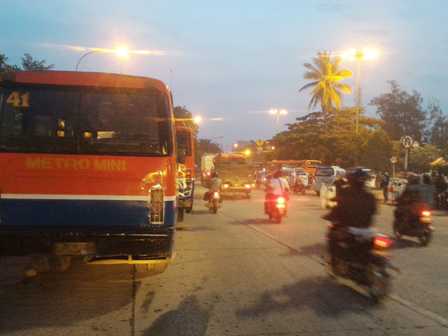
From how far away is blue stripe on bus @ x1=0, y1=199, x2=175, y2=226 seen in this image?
5.62m

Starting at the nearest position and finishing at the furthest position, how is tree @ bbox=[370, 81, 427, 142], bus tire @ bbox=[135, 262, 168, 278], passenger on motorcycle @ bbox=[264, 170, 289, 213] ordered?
bus tire @ bbox=[135, 262, 168, 278] < passenger on motorcycle @ bbox=[264, 170, 289, 213] < tree @ bbox=[370, 81, 427, 142]

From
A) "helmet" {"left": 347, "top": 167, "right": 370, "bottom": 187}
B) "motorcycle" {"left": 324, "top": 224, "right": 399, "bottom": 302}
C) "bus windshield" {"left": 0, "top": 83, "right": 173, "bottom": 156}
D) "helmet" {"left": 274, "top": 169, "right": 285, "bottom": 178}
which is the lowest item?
"motorcycle" {"left": 324, "top": 224, "right": 399, "bottom": 302}

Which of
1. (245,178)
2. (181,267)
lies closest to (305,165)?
(245,178)

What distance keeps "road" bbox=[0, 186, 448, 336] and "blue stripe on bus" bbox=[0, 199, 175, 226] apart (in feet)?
3.25

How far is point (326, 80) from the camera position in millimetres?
52688

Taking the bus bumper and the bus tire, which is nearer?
the bus bumper

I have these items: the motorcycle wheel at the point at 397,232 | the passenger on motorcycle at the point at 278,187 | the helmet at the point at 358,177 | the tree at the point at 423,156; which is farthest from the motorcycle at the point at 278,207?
the tree at the point at 423,156

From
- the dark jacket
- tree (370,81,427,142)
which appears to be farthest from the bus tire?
tree (370,81,427,142)

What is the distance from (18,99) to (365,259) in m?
4.81

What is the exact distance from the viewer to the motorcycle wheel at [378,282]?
18.9ft

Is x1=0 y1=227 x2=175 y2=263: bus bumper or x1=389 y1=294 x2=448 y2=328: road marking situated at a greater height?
x1=0 y1=227 x2=175 y2=263: bus bumper

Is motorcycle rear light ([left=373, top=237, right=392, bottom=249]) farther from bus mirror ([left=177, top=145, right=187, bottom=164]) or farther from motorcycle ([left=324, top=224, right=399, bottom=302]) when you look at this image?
bus mirror ([left=177, top=145, right=187, bottom=164])

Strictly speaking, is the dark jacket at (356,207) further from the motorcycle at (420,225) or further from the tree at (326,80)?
the tree at (326,80)

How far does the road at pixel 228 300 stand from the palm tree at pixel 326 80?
4494 cm
